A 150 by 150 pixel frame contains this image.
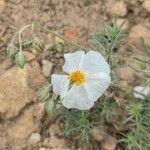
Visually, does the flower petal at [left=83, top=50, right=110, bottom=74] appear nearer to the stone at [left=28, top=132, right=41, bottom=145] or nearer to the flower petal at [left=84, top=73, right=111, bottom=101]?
the flower petal at [left=84, top=73, right=111, bottom=101]

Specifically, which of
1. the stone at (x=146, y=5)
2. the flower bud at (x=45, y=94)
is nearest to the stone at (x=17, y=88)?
the flower bud at (x=45, y=94)

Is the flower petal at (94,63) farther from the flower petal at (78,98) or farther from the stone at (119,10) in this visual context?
the stone at (119,10)

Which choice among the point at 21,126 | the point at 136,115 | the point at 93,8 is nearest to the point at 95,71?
the point at 136,115

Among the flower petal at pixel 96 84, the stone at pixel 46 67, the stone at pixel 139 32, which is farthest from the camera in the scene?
the stone at pixel 139 32

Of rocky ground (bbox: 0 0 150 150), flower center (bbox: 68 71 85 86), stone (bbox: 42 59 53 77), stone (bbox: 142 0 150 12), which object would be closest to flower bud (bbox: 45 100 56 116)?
flower center (bbox: 68 71 85 86)

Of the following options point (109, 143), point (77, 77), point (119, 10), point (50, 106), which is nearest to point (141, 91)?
point (109, 143)

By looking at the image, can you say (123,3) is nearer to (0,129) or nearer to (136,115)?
(136,115)
